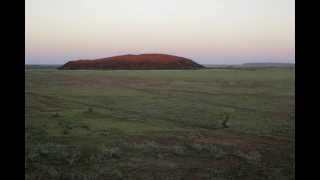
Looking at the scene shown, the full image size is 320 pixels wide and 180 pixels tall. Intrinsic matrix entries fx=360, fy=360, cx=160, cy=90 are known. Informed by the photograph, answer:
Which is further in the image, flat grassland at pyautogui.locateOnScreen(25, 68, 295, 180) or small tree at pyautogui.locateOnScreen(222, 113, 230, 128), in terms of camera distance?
small tree at pyautogui.locateOnScreen(222, 113, 230, 128)

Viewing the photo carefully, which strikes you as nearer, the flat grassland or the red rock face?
the flat grassland

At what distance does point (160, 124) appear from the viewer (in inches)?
437

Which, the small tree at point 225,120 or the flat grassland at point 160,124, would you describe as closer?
the flat grassland at point 160,124

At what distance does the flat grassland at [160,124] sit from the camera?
7.47 meters

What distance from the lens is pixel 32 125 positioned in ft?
34.7

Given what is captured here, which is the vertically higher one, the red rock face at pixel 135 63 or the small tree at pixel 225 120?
the red rock face at pixel 135 63

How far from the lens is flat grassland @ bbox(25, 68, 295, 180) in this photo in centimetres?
747

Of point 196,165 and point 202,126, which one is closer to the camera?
point 196,165

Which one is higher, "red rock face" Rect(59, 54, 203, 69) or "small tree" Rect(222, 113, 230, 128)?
"red rock face" Rect(59, 54, 203, 69)

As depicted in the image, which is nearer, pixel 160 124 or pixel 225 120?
pixel 160 124
